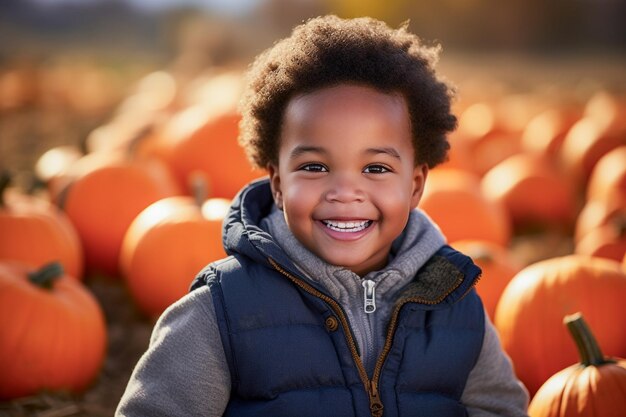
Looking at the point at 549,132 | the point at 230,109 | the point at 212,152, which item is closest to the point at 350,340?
the point at 212,152

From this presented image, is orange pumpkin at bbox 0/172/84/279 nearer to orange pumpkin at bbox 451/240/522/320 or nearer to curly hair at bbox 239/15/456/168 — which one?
curly hair at bbox 239/15/456/168

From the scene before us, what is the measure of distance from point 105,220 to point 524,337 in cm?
266

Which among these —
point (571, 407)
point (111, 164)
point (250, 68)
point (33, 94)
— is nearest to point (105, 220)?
point (111, 164)

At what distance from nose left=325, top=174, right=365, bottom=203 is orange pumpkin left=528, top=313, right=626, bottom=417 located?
998 mm

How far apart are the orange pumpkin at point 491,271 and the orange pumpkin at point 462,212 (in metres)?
0.71

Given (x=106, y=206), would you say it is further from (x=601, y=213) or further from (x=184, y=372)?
(x=601, y=213)

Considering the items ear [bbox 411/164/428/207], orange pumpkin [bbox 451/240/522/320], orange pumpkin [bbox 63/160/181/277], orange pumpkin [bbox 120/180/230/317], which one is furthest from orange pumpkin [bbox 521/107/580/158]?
ear [bbox 411/164/428/207]

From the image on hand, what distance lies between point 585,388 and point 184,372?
54.6 inches

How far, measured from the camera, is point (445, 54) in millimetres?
21281

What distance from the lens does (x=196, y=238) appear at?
407cm

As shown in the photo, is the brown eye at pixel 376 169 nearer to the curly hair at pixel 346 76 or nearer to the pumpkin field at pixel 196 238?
the curly hair at pixel 346 76

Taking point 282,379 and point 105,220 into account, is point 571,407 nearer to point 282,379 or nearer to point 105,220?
point 282,379

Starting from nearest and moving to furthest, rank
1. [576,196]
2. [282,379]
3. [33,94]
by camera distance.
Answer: [282,379] → [576,196] → [33,94]

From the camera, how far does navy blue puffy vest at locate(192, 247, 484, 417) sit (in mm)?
2340
